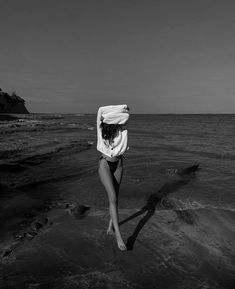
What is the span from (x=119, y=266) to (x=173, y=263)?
0.88 m

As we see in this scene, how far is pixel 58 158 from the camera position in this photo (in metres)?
14.3

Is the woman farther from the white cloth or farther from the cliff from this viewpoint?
the cliff

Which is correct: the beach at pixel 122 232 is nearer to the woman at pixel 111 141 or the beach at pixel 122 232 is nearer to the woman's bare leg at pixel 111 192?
the woman's bare leg at pixel 111 192

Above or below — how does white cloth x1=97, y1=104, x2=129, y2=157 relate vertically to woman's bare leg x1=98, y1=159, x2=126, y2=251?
above

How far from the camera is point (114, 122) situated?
4.65 meters

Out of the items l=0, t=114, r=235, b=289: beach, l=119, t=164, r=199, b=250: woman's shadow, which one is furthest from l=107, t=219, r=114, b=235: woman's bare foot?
l=119, t=164, r=199, b=250: woman's shadow

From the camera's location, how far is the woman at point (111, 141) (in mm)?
4633

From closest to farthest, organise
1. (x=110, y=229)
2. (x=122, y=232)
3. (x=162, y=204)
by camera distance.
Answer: (x=110, y=229) < (x=122, y=232) < (x=162, y=204)

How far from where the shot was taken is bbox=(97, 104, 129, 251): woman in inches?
182

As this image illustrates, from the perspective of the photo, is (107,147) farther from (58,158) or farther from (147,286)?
(58,158)

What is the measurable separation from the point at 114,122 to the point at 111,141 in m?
0.35

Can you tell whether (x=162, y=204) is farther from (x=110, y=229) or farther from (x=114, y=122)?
(x=114, y=122)

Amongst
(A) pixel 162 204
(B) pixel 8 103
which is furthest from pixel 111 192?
(B) pixel 8 103

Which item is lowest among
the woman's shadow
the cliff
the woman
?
the woman's shadow
